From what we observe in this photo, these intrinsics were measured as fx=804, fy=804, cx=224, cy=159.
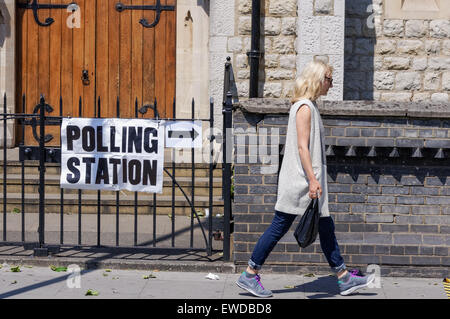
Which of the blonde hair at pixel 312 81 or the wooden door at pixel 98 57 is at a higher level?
the wooden door at pixel 98 57

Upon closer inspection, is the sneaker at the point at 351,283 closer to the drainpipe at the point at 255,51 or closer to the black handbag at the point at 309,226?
the black handbag at the point at 309,226

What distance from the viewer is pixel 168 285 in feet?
21.7

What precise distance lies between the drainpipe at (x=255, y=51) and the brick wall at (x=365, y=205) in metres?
2.94

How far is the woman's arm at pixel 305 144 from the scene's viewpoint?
5926 mm

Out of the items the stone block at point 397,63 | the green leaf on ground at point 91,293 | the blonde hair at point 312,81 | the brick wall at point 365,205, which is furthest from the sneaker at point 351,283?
the stone block at point 397,63

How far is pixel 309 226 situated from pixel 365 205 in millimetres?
1250

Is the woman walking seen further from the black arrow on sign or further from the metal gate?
the black arrow on sign

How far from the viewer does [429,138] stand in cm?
694

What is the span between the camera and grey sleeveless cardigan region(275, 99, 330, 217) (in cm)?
604

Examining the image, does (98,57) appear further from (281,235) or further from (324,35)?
(281,235)

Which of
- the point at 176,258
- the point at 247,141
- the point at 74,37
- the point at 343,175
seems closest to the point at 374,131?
the point at 343,175

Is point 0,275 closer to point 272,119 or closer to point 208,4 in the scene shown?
point 272,119

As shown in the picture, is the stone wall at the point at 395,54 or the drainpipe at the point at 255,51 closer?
the drainpipe at the point at 255,51

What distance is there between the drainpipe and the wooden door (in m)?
1.41
